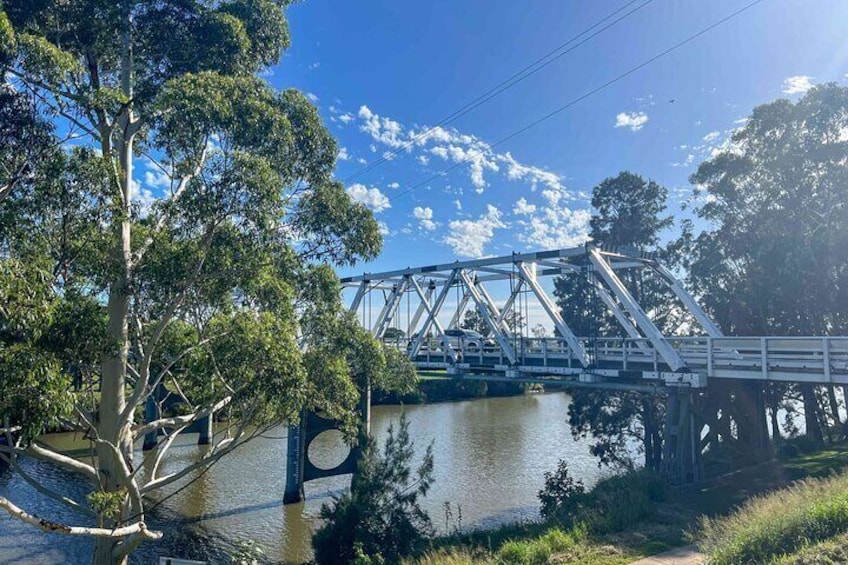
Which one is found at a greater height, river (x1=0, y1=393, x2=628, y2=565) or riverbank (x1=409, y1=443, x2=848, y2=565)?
riverbank (x1=409, y1=443, x2=848, y2=565)

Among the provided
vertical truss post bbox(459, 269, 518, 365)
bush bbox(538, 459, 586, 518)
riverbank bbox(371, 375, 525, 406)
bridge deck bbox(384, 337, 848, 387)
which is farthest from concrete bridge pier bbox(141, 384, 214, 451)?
bush bbox(538, 459, 586, 518)

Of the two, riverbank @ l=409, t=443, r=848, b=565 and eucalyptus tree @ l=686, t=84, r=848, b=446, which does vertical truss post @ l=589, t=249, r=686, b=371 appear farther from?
eucalyptus tree @ l=686, t=84, r=848, b=446

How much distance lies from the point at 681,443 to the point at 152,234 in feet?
42.1

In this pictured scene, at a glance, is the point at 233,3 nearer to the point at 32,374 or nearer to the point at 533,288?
the point at 32,374

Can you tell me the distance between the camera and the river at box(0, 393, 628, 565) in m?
14.3

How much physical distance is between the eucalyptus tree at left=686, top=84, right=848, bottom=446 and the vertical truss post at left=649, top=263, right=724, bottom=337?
92.4 inches

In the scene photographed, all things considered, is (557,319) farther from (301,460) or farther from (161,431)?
(161,431)

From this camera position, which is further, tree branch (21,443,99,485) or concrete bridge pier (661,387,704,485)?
concrete bridge pier (661,387,704,485)

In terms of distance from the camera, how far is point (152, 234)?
8328 millimetres

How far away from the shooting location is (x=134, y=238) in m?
8.71

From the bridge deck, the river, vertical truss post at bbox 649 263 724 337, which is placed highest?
vertical truss post at bbox 649 263 724 337

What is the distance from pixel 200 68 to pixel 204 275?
11.7 ft

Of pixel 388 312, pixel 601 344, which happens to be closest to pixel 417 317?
pixel 388 312

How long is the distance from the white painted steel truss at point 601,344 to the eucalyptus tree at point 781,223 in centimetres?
181
